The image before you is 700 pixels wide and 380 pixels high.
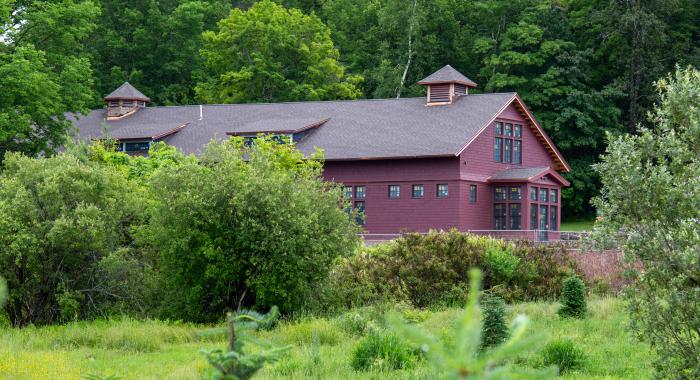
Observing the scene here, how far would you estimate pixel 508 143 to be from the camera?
166 ft

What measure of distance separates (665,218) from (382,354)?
17.9 feet

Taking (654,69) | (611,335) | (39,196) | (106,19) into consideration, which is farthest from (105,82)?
(611,335)

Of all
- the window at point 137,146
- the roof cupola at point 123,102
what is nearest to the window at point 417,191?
the window at point 137,146

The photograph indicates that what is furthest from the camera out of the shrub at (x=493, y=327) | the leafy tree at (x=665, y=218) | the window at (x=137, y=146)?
the window at (x=137, y=146)

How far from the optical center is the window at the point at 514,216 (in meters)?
48.0

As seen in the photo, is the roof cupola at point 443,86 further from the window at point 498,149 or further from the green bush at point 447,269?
the green bush at point 447,269

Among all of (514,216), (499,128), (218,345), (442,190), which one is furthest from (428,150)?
(218,345)

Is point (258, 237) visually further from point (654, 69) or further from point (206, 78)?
point (206, 78)

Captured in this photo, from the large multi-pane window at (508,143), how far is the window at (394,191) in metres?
5.35

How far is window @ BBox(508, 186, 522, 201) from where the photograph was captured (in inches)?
1892

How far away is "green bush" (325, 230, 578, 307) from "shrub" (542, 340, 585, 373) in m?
9.10

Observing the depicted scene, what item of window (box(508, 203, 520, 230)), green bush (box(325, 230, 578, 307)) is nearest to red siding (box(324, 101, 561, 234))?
window (box(508, 203, 520, 230))

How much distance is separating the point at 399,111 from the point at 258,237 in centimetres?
3089

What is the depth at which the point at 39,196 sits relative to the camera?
2236 centimetres
